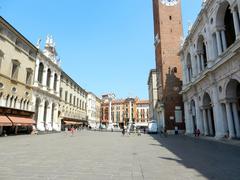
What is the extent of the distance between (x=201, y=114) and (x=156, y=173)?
23005 millimetres

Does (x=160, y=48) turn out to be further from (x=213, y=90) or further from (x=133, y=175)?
(x=133, y=175)

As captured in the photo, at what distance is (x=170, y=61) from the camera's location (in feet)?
140

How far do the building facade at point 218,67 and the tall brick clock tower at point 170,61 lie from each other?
12.2 metres

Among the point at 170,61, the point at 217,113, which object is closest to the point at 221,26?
the point at 217,113

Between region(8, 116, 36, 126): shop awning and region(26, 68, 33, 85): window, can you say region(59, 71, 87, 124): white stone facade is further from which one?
region(8, 116, 36, 126): shop awning

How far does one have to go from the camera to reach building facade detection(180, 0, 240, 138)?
17.6 m

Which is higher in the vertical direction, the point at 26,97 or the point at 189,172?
the point at 26,97

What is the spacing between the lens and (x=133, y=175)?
621 cm

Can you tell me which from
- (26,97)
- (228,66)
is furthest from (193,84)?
(26,97)

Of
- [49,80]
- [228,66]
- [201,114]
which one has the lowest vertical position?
[201,114]

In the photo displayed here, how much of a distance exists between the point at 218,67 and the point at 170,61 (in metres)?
23.2

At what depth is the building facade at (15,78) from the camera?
2661cm

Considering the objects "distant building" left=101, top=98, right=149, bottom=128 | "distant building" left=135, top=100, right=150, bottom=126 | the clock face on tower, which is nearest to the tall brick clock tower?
the clock face on tower

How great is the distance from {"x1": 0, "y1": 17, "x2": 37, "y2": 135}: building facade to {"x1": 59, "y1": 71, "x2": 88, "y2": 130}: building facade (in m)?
16.6
